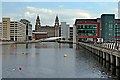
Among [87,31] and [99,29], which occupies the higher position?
[99,29]

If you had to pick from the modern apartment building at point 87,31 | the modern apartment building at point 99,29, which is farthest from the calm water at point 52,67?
the modern apartment building at point 99,29

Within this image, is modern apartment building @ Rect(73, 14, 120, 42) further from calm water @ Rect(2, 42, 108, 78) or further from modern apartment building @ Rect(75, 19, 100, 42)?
calm water @ Rect(2, 42, 108, 78)

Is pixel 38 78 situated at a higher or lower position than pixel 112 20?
lower

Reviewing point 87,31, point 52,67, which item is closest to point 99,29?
point 87,31

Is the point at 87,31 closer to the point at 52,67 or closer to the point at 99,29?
the point at 99,29

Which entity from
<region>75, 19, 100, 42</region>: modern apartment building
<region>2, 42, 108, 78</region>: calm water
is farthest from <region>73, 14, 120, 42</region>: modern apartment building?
<region>2, 42, 108, 78</region>: calm water

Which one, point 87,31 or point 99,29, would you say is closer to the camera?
point 87,31

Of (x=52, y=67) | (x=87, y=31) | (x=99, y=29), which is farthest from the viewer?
(x=99, y=29)

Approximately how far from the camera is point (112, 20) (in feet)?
593

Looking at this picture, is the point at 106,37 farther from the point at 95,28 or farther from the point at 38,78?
the point at 38,78

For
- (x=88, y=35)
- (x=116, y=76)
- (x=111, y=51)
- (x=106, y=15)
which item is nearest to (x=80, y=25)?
(x=88, y=35)

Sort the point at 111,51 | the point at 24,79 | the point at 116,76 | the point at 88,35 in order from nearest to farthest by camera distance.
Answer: the point at 24,79
the point at 116,76
the point at 111,51
the point at 88,35

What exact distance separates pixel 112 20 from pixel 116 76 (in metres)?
145

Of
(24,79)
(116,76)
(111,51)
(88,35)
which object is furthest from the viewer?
(88,35)
